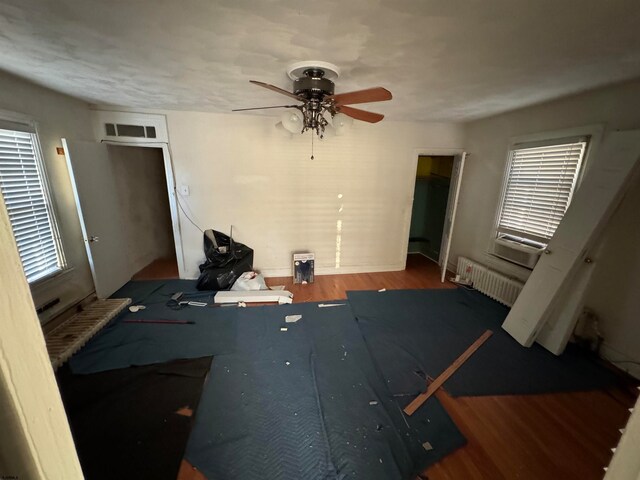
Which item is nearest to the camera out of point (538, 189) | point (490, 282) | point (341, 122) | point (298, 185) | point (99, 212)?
point (341, 122)

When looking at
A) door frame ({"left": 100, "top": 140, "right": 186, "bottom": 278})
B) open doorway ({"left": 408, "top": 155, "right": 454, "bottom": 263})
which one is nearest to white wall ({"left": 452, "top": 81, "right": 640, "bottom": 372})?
open doorway ({"left": 408, "top": 155, "right": 454, "bottom": 263})

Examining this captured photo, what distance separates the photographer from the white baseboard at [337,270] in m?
4.01

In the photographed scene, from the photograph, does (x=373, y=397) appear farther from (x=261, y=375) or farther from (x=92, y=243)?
(x=92, y=243)

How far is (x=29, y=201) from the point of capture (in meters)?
2.45

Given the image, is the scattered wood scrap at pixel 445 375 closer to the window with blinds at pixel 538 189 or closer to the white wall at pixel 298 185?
the window with blinds at pixel 538 189

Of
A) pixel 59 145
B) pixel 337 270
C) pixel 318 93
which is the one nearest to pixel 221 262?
pixel 337 270

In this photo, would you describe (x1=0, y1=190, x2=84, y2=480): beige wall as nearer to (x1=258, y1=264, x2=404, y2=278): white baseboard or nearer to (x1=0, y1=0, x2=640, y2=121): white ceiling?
(x1=0, y1=0, x2=640, y2=121): white ceiling

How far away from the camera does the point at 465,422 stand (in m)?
1.86

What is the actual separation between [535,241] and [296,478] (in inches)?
127

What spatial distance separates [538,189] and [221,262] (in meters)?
3.77

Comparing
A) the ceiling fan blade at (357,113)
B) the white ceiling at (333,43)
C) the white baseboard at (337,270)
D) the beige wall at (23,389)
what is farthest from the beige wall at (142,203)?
the beige wall at (23,389)

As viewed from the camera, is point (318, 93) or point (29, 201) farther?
point (29, 201)

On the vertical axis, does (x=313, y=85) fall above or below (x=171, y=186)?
above

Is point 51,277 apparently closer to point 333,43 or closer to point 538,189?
point 333,43
